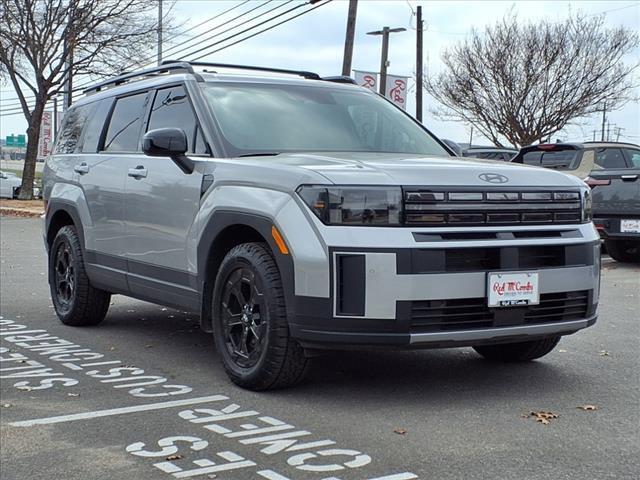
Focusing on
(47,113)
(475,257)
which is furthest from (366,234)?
(47,113)

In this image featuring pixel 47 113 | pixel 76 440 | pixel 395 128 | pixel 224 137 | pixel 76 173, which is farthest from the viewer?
pixel 47 113

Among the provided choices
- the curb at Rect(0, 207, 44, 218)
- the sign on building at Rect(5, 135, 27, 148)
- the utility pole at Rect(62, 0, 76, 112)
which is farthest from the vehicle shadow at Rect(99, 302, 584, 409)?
the sign on building at Rect(5, 135, 27, 148)

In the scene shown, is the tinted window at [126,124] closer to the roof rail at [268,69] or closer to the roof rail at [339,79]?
the roof rail at [268,69]

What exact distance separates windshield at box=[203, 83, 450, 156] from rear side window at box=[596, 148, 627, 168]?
7775mm

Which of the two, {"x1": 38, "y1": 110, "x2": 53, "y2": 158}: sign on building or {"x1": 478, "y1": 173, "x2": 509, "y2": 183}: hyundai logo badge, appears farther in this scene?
{"x1": 38, "y1": 110, "x2": 53, "y2": 158}: sign on building

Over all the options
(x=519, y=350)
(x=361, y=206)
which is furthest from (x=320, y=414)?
(x=519, y=350)

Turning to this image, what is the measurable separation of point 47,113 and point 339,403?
44778 mm

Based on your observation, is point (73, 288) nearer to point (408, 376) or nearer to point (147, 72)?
point (147, 72)

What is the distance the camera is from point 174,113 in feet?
21.5

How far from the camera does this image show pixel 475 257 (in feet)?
16.2

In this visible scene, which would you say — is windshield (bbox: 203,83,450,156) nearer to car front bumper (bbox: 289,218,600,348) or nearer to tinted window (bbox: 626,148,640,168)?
car front bumper (bbox: 289,218,600,348)

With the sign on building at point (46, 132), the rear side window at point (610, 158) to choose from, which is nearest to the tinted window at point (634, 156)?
the rear side window at point (610, 158)

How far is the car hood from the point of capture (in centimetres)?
491

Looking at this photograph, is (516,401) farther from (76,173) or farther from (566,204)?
(76,173)
